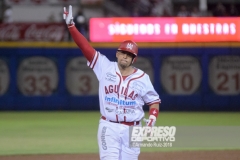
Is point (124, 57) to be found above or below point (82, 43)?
below

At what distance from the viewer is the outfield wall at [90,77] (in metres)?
17.0

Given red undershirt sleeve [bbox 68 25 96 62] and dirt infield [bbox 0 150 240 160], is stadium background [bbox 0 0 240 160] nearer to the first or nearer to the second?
dirt infield [bbox 0 150 240 160]

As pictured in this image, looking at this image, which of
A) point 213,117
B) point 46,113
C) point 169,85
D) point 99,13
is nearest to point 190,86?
point 169,85

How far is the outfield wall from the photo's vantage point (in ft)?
55.7

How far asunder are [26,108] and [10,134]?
494 centimetres

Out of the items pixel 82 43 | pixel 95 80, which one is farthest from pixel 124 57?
pixel 95 80

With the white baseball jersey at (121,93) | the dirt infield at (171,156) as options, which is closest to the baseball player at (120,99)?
the white baseball jersey at (121,93)

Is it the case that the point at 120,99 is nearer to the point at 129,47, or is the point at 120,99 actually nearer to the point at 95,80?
the point at 129,47

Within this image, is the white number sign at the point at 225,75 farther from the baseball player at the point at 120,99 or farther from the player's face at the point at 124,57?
the player's face at the point at 124,57

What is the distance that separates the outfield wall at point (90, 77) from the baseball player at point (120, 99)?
35.0 ft

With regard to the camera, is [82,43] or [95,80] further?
[95,80]

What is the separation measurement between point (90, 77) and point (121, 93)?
35.8 ft

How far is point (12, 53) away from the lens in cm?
1698

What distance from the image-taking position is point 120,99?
6.18 m
